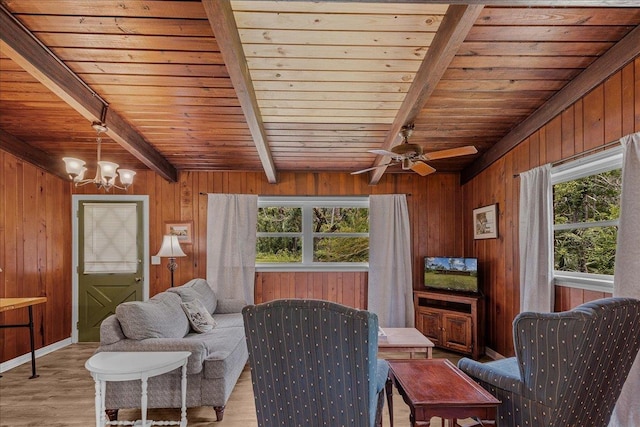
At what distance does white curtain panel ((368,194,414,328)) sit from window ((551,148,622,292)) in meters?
2.01

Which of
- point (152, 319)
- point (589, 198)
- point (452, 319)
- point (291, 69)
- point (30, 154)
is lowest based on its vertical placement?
point (452, 319)

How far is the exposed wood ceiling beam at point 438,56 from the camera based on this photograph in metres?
2.07

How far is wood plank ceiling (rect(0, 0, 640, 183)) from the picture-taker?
2254 mm

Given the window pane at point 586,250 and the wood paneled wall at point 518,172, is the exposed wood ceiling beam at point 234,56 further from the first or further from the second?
the window pane at point 586,250

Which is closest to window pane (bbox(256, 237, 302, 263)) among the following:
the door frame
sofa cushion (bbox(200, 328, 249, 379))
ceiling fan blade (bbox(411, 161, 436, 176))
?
the door frame

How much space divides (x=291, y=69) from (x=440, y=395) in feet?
8.01

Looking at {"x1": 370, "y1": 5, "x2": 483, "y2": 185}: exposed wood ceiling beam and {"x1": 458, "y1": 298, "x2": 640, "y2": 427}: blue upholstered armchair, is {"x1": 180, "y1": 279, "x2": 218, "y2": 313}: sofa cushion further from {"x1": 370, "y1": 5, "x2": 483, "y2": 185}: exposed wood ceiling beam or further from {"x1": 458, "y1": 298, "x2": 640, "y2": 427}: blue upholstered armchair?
{"x1": 458, "y1": 298, "x2": 640, "y2": 427}: blue upholstered armchair

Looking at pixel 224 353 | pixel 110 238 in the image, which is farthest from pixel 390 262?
pixel 110 238

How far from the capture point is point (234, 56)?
2.38 m

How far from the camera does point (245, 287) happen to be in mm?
4992

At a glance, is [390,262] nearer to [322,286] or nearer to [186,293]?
[322,286]

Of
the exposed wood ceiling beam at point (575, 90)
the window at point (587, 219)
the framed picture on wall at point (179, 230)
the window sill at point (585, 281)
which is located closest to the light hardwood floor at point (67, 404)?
the window sill at point (585, 281)

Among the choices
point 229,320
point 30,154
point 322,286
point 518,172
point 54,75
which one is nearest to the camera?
point 54,75

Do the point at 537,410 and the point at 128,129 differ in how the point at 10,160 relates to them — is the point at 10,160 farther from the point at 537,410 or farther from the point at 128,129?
the point at 537,410
